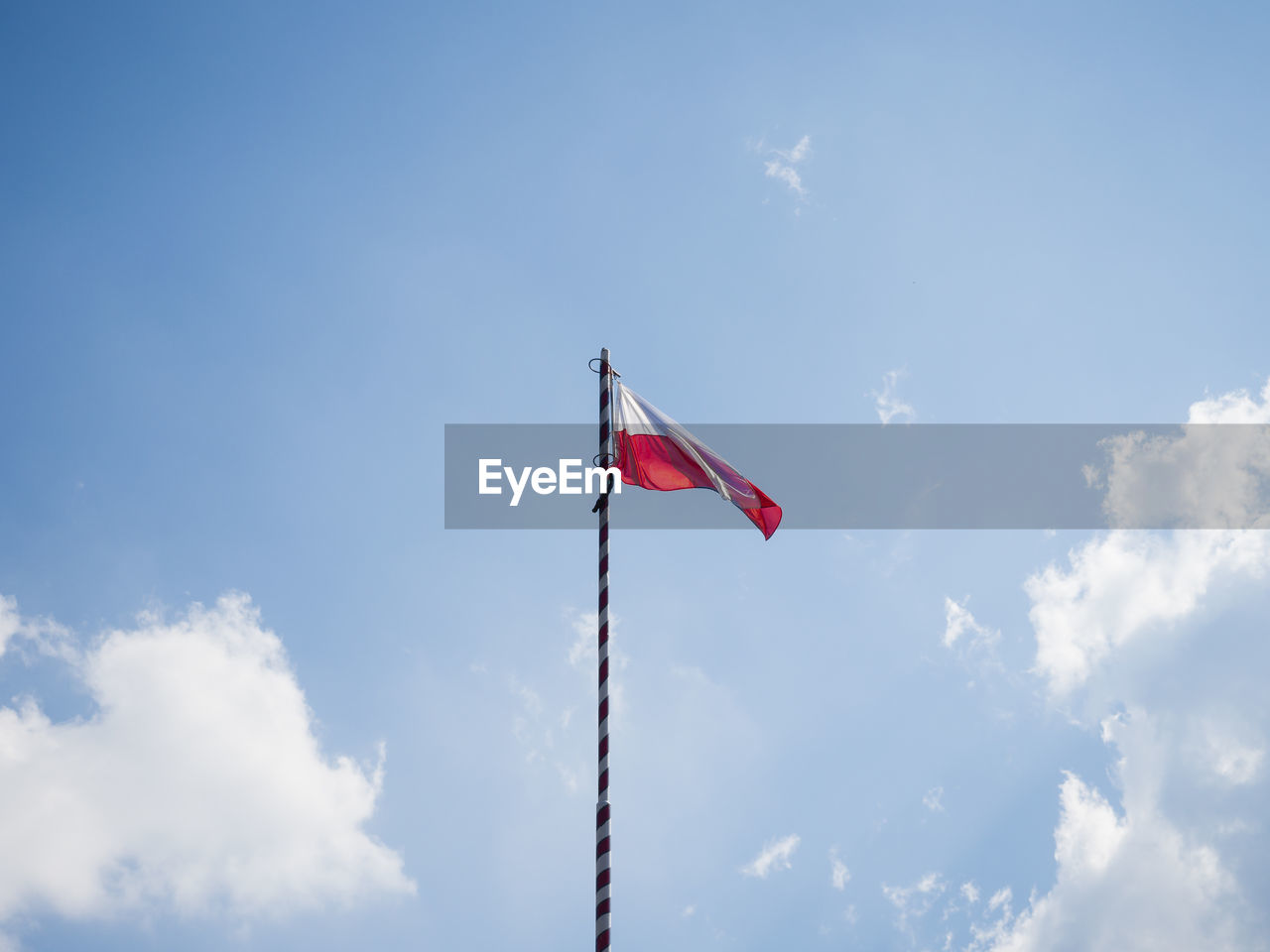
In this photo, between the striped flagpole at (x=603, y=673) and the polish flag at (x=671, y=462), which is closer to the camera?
the striped flagpole at (x=603, y=673)

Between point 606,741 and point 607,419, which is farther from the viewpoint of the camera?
point 607,419

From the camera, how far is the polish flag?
26703 mm

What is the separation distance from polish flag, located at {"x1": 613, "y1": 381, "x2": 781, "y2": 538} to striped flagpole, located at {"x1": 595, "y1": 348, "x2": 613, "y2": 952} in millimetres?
992

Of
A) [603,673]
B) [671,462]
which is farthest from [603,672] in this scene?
[671,462]

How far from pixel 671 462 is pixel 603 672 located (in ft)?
25.4

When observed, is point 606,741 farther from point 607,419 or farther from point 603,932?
point 607,419

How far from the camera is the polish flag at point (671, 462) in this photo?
87.6ft

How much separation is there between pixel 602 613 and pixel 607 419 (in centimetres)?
536

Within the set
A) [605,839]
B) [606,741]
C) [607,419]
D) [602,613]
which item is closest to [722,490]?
[607,419]

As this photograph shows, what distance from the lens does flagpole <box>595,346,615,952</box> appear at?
19.7 m

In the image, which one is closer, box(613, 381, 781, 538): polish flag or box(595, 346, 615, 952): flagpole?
box(595, 346, 615, 952): flagpole

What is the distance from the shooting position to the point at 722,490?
90.5 ft

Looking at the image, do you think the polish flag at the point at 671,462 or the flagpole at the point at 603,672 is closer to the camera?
the flagpole at the point at 603,672

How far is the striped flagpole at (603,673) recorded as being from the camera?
19.7 meters
